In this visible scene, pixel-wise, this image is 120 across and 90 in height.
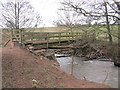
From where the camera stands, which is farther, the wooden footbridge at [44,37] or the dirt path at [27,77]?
the wooden footbridge at [44,37]

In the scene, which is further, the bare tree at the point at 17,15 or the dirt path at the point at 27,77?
the bare tree at the point at 17,15

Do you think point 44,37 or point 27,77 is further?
point 44,37

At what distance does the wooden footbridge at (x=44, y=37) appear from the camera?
53.4 feet

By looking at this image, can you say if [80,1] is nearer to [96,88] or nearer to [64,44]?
[64,44]

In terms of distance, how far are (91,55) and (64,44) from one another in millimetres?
3178

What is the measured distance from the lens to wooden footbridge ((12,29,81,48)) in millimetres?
16291

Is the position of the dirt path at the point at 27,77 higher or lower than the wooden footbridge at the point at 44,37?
lower

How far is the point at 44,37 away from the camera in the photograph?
58.4 ft

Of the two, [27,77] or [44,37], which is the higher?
[44,37]

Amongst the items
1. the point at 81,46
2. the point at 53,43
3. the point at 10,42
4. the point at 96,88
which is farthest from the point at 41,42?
the point at 96,88

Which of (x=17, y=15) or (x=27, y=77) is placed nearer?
(x=27, y=77)

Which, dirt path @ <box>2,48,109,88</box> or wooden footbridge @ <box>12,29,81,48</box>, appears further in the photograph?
wooden footbridge @ <box>12,29,81,48</box>

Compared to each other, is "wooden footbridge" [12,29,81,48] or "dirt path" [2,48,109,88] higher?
"wooden footbridge" [12,29,81,48]

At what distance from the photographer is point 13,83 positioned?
8047 millimetres
